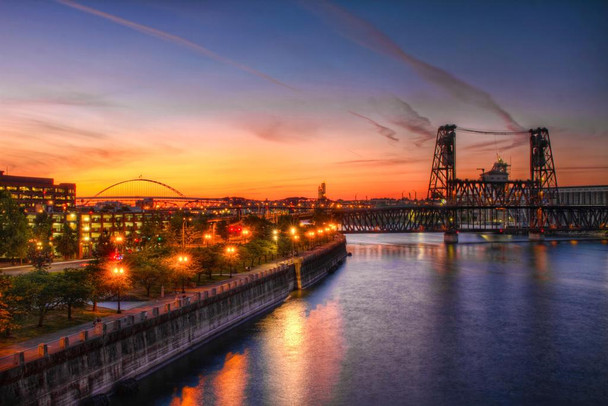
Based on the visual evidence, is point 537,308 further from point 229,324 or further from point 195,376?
point 195,376

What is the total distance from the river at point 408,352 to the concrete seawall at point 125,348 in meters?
1.08

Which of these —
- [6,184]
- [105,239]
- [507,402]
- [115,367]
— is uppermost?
[6,184]

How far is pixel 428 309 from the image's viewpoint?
54.3 metres

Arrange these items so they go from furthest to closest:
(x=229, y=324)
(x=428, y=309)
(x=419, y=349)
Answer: (x=428, y=309), (x=229, y=324), (x=419, y=349)

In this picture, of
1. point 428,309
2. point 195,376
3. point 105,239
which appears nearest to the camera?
point 195,376

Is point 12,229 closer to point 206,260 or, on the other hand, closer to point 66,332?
point 206,260

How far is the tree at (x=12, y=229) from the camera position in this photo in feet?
192

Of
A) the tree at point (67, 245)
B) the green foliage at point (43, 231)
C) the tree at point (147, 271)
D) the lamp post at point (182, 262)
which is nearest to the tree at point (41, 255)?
the green foliage at point (43, 231)

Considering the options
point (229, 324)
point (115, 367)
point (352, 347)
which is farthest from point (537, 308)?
point (115, 367)

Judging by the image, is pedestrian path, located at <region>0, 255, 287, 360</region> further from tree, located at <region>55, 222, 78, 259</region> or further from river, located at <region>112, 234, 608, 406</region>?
tree, located at <region>55, 222, 78, 259</region>

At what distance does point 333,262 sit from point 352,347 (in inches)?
2065

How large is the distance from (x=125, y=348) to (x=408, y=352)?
Answer: 20.3m

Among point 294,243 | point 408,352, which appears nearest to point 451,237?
point 294,243

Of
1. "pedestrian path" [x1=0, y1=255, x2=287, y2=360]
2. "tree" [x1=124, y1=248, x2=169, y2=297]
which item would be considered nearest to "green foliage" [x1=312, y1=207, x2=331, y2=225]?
"tree" [x1=124, y1=248, x2=169, y2=297]
